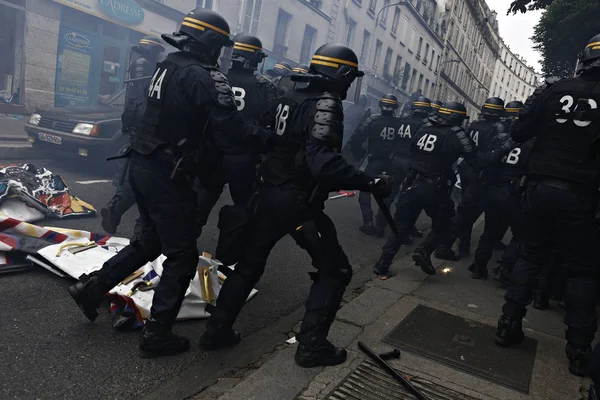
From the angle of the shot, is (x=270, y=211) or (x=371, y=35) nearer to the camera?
(x=270, y=211)

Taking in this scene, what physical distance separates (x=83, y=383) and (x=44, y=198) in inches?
136

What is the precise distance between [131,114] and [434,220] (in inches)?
154

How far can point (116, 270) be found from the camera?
316cm

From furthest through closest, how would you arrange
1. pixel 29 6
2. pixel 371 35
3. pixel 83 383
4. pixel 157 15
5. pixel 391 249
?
pixel 371 35 < pixel 157 15 < pixel 29 6 < pixel 391 249 < pixel 83 383

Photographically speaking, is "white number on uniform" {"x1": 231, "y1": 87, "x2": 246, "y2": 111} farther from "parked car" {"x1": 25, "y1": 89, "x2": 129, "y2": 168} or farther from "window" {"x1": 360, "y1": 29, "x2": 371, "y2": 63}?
"window" {"x1": 360, "y1": 29, "x2": 371, "y2": 63}

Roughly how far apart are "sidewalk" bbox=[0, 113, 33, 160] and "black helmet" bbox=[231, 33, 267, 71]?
223 inches

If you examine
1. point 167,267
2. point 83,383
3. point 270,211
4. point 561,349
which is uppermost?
point 270,211

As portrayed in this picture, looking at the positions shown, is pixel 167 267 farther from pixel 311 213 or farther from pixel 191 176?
pixel 311 213

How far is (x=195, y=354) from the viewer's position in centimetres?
309

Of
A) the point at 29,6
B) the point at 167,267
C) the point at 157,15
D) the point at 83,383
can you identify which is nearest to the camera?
the point at 83,383

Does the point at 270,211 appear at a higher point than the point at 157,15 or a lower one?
lower

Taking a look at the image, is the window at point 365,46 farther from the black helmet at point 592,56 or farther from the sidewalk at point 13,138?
the black helmet at point 592,56

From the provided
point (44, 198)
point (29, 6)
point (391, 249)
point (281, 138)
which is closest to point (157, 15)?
point (29, 6)

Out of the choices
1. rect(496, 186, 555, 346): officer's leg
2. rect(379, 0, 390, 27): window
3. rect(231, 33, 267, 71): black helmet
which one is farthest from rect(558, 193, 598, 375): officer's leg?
rect(379, 0, 390, 27): window
